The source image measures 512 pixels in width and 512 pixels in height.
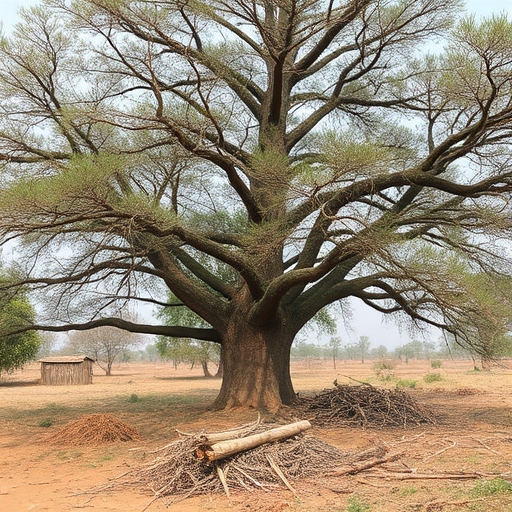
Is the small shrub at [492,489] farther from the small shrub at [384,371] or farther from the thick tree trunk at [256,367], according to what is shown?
the small shrub at [384,371]

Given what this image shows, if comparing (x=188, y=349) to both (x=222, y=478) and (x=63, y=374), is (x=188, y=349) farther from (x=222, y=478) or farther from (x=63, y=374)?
(x=222, y=478)

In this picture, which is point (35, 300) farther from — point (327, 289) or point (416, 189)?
point (416, 189)

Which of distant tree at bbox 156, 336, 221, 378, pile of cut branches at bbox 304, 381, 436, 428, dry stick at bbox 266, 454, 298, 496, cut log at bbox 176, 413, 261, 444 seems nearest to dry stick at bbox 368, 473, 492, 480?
dry stick at bbox 266, 454, 298, 496

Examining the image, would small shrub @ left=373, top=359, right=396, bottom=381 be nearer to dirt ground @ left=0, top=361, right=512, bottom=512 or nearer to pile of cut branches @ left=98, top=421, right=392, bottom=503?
dirt ground @ left=0, top=361, right=512, bottom=512

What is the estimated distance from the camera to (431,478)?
5.82 m

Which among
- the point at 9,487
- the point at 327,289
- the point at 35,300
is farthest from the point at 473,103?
the point at 35,300

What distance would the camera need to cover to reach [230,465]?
6.02 meters

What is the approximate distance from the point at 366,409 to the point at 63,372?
77.1ft

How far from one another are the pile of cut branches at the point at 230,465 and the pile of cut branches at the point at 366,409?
363 centimetres

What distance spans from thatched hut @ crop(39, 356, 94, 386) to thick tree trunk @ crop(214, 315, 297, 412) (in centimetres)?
2061

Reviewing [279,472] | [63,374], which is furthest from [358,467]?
[63,374]

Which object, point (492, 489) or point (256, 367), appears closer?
point (492, 489)

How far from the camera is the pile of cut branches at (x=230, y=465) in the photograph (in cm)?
582

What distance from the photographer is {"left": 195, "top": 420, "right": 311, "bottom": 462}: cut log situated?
5.81 m
